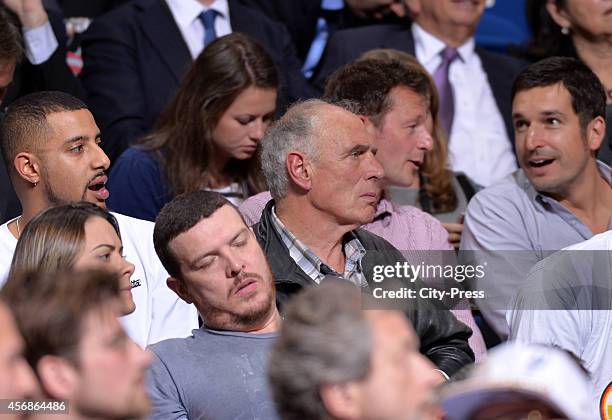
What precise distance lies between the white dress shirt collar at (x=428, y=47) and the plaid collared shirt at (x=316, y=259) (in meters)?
1.70

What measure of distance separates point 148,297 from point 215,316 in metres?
0.46

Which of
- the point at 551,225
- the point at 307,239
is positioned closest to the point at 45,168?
the point at 307,239

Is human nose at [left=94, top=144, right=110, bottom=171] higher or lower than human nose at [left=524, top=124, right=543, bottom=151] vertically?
higher

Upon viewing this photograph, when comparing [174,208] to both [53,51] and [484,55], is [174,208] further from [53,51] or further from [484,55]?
[484,55]

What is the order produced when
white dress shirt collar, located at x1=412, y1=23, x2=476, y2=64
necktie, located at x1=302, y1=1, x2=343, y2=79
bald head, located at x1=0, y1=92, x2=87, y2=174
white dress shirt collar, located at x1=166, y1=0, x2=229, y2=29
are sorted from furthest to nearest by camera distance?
necktie, located at x1=302, y1=1, x2=343, y2=79 < white dress shirt collar, located at x1=412, y1=23, x2=476, y2=64 < white dress shirt collar, located at x1=166, y1=0, x2=229, y2=29 < bald head, located at x1=0, y1=92, x2=87, y2=174

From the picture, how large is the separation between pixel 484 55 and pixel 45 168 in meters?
2.41

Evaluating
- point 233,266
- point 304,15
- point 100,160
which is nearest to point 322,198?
point 233,266

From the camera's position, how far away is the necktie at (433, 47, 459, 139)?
203 inches

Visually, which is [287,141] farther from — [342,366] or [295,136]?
[342,366]

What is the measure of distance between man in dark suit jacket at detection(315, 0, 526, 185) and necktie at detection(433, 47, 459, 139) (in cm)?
3

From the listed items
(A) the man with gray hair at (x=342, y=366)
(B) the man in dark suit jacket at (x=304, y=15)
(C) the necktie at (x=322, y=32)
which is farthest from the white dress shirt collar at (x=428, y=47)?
(A) the man with gray hair at (x=342, y=366)

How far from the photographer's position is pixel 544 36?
5.50m

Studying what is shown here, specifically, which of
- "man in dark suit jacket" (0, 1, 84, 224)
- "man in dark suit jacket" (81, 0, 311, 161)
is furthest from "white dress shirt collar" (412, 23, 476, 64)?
"man in dark suit jacket" (0, 1, 84, 224)

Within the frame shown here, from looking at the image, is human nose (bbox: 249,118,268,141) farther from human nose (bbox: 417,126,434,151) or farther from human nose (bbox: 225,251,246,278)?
human nose (bbox: 225,251,246,278)
